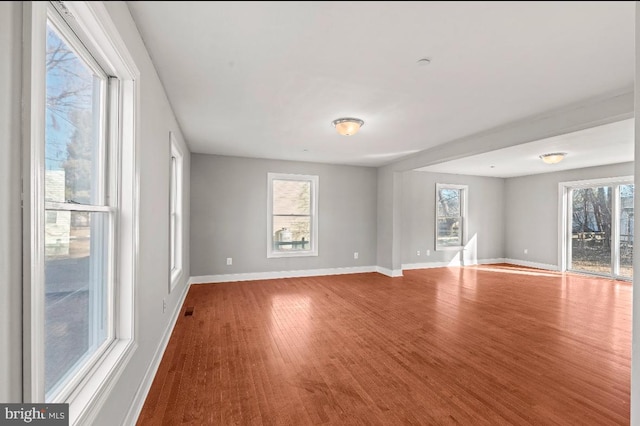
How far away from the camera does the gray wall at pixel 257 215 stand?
216 inches

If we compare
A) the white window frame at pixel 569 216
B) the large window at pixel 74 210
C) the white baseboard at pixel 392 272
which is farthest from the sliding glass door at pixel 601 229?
the large window at pixel 74 210

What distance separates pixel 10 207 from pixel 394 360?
2666 mm

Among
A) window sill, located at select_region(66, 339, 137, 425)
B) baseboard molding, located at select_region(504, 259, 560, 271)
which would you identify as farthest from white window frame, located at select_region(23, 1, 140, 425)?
baseboard molding, located at select_region(504, 259, 560, 271)

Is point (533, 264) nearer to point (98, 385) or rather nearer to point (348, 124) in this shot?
point (348, 124)

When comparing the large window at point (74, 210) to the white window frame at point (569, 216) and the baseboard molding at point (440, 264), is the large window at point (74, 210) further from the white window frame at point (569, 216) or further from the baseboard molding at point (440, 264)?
the white window frame at point (569, 216)

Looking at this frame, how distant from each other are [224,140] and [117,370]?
359 cm

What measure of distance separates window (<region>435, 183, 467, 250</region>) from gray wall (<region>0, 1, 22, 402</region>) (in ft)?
25.2

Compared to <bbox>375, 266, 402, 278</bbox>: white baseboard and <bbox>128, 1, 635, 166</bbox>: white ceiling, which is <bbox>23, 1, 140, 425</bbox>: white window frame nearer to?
<bbox>128, 1, 635, 166</bbox>: white ceiling

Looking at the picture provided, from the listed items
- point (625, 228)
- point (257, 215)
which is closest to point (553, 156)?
point (625, 228)

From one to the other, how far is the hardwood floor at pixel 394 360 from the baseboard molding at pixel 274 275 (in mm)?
755

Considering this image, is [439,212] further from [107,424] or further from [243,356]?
[107,424]

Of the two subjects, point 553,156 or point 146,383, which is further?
point 553,156

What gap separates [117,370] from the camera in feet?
4.91

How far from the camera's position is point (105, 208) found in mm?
1556
